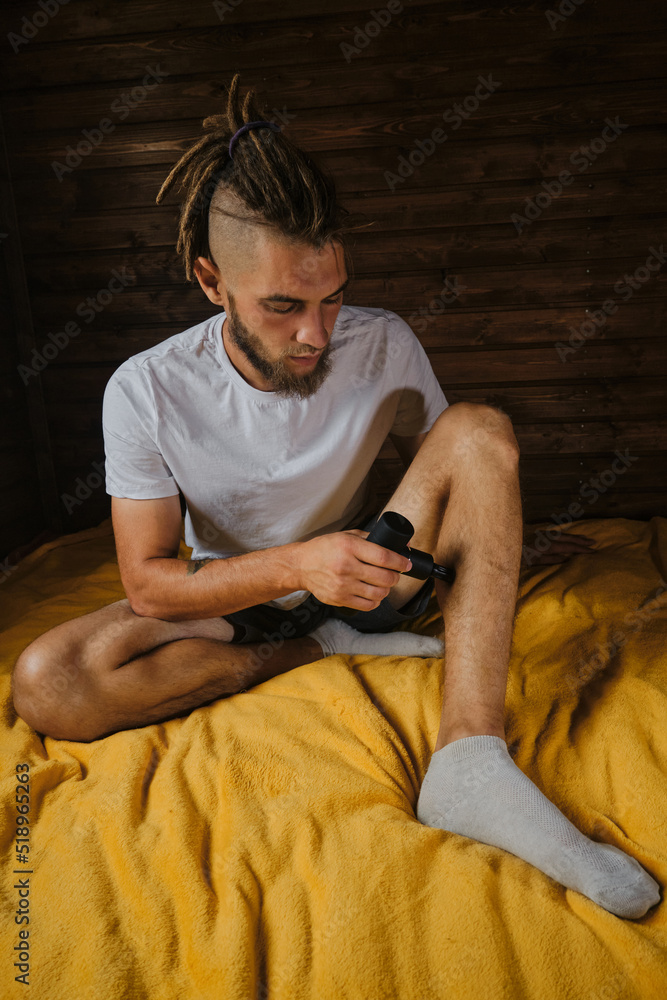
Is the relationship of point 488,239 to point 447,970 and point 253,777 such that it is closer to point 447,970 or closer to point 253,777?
point 253,777

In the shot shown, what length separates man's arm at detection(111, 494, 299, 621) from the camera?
102 centimetres

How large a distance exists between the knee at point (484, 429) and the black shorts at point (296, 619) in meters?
0.26

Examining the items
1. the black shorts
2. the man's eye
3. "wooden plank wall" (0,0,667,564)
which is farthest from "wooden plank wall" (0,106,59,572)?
the man's eye

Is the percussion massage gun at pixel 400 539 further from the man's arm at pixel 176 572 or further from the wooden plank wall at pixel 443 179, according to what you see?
the wooden plank wall at pixel 443 179

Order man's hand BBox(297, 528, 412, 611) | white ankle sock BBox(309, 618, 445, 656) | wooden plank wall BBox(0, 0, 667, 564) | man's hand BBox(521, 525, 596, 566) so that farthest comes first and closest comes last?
wooden plank wall BBox(0, 0, 667, 564) < man's hand BBox(521, 525, 596, 566) < white ankle sock BBox(309, 618, 445, 656) < man's hand BBox(297, 528, 412, 611)

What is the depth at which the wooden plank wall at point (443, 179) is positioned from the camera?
2.06m

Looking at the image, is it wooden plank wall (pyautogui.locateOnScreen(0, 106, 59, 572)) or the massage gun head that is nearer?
the massage gun head

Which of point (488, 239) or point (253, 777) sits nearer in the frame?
point (253, 777)

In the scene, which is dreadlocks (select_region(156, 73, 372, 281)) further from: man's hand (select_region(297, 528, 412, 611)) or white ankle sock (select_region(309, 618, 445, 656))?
white ankle sock (select_region(309, 618, 445, 656))

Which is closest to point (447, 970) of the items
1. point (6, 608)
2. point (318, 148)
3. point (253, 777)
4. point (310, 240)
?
point (253, 777)

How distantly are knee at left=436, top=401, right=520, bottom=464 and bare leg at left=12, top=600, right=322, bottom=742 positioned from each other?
563 millimetres

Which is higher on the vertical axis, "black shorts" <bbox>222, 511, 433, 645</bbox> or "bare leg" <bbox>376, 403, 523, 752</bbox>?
"bare leg" <bbox>376, 403, 523, 752</bbox>

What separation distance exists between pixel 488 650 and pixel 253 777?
0.40 metres

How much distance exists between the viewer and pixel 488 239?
2174 mm
